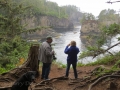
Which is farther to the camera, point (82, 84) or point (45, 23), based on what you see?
point (45, 23)

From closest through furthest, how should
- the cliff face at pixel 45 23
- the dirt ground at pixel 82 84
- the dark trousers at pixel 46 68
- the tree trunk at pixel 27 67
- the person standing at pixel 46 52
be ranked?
1. the dirt ground at pixel 82 84
2. the person standing at pixel 46 52
3. the dark trousers at pixel 46 68
4. the tree trunk at pixel 27 67
5. the cliff face at pixel 45 23

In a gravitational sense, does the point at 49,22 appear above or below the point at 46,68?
above

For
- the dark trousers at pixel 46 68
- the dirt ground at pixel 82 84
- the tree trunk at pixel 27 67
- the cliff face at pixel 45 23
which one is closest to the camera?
the dirt ground at pixel 82 84

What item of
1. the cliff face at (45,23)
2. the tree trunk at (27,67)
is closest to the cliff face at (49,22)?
the cliff face at (45,23)

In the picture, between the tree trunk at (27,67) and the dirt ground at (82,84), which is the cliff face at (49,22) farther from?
the dirt ground at (82,84)

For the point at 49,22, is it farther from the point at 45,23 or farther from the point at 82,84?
the point at 82,84

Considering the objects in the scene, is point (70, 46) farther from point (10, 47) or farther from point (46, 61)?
point (10, 47)

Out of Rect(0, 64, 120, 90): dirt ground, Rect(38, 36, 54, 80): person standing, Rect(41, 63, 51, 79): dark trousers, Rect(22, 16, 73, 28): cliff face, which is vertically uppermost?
Rect(22, 16, 73, 28): cliff face

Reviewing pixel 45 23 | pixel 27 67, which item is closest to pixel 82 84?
pixel 27 67

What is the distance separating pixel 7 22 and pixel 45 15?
226 ft

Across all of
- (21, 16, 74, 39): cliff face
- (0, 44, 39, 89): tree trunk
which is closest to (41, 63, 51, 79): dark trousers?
(0, 44, 39, 89): tree trunk

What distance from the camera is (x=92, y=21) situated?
7475 centimetres

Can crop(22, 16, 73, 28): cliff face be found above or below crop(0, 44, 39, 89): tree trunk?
above

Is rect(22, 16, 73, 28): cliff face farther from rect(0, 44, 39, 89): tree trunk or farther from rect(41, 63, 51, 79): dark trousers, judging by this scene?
rect(41, 63, 51, 79): dark trousers
